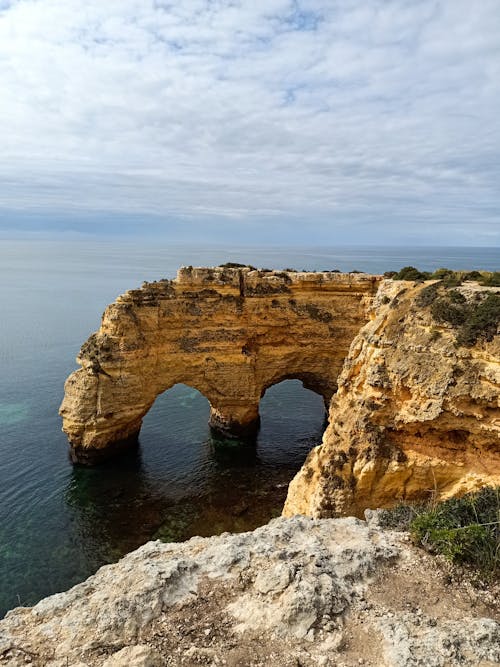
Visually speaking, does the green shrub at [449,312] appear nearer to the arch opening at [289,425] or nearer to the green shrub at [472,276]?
the green shrub at [472,276]

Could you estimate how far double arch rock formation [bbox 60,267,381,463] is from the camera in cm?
2803

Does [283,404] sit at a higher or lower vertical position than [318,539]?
lower

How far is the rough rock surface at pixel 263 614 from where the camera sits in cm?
625

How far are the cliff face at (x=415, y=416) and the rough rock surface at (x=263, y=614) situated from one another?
22.3 ft

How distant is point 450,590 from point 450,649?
1539mm

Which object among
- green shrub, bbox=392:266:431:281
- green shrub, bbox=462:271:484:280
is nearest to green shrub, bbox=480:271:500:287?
green shrub, bbox=462:271:484:280

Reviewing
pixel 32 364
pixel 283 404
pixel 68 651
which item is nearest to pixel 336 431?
pixel 68 651

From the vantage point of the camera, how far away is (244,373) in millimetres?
31719


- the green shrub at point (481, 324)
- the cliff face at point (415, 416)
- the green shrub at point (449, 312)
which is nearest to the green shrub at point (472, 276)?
the cliff face at point (415, 416)

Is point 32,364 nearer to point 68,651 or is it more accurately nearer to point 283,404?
point 283,404

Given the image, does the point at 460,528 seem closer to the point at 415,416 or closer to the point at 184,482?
the point at 415,416

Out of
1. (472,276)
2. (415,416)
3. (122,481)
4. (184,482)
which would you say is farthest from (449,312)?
(122,481)

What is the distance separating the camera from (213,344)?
1216 inches

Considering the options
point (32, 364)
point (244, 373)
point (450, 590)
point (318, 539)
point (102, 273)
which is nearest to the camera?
point (450, 590)
